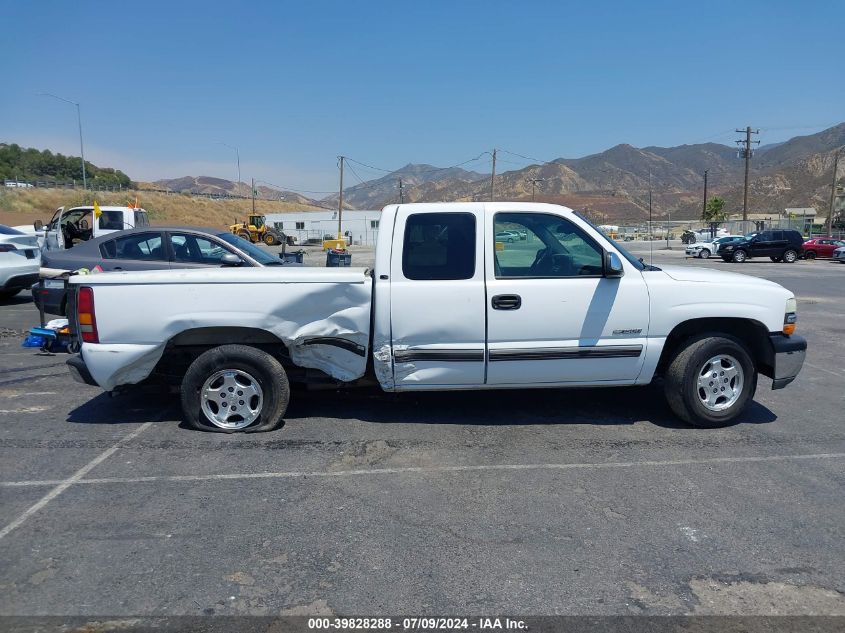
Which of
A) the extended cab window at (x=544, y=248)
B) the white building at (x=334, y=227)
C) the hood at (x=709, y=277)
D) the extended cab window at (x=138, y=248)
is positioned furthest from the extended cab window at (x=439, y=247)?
the white building at (x=334, y=227)

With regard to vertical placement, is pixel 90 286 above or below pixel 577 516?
above

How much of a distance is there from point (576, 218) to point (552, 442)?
1.84 metres

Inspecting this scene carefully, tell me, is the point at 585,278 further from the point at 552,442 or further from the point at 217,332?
the point at 217,332

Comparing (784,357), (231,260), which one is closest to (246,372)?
(231,260)

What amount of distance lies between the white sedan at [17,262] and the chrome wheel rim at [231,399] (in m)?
9.85

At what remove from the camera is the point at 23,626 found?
9.97 feet

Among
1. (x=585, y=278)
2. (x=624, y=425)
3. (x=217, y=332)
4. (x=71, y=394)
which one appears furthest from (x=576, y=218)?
(x=71, y=394)

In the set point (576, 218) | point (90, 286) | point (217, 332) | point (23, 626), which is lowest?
point (23, 626)

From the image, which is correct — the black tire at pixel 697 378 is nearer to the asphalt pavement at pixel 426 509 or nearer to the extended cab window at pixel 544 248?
the asphalt pavement at pixel 426 509

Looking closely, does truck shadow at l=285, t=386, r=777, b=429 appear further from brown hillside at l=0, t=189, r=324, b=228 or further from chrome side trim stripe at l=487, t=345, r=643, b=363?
brown hillside at l=0, t=189, r=324, b=228

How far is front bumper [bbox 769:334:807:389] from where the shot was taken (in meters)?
5.64

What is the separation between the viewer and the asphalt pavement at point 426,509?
3.30 m

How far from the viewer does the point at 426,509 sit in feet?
13.8

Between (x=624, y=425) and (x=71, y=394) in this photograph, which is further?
(x=71, y=394)
